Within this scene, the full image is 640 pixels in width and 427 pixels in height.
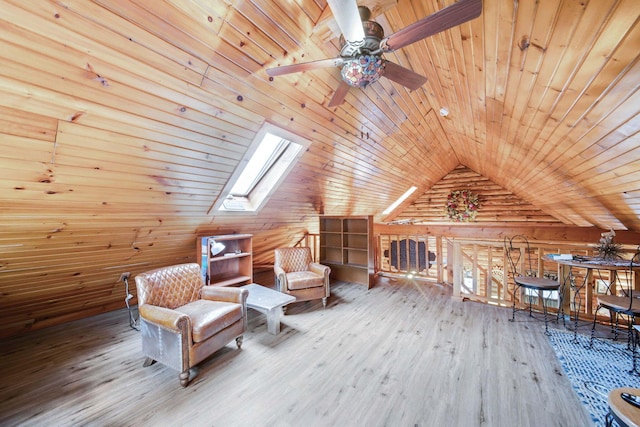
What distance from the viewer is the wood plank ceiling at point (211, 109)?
1.23 metres

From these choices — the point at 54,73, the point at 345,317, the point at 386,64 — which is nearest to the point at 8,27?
the point at 54,73

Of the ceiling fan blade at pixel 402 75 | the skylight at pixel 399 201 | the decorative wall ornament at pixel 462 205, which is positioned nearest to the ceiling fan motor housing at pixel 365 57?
the ceiling fan blade at pixel 402 75

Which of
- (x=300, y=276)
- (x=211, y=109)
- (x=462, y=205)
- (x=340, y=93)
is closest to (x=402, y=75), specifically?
(x=340, y=93)

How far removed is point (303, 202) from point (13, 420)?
354 centimetres

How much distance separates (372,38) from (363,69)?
148 mm

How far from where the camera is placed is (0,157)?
1.56 meters

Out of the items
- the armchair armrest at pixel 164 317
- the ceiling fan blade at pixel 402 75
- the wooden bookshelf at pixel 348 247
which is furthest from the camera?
the wooden bookshelf at pixel 348 247

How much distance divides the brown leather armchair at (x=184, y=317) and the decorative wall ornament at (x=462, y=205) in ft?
19.2

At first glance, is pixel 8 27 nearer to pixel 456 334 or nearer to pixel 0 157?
pixel 0 157

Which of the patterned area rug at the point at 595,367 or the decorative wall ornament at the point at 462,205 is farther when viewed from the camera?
the decorative wall ornament at the point at 462,205

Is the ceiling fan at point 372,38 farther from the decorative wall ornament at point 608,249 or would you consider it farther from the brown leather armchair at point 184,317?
the decorative wall ornament at point 608,249

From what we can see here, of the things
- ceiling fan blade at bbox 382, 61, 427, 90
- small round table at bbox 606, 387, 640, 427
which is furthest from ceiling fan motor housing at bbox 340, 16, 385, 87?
small round table at bbox 606, 387, 640, 427

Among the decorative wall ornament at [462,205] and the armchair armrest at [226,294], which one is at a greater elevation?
the decorative wall ornament at [462,205]

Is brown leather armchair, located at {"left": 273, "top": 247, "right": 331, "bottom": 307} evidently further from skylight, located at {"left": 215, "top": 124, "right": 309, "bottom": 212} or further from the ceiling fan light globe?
the ceiling fan light globe
